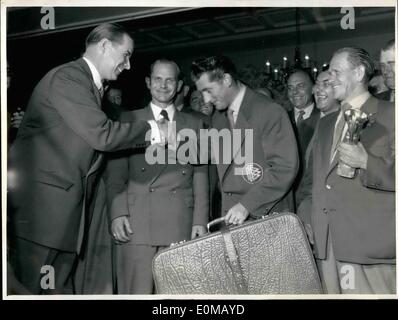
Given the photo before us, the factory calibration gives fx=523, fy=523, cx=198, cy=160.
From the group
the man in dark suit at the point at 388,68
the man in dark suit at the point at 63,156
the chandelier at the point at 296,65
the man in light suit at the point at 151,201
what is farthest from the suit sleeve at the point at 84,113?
the man in dark suit at the point at 388,68

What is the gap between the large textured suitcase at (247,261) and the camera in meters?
3.04

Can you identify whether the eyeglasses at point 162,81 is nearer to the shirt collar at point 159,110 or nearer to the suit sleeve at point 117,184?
the shirt collar at point 159,110

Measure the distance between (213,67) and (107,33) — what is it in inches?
27.2

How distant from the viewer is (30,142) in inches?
126

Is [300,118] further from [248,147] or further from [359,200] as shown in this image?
[359,200]

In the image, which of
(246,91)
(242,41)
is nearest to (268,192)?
(246,91)

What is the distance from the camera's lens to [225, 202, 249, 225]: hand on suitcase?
124 inches

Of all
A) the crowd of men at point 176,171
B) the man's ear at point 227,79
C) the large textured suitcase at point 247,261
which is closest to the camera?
the large textured suitcase at point 247,261

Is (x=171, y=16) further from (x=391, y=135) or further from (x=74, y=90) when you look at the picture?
(x=391, y=135)

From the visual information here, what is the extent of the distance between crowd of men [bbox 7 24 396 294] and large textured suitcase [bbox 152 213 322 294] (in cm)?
15

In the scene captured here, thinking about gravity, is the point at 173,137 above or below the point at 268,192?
above

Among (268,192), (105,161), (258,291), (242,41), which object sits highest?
(242,41)

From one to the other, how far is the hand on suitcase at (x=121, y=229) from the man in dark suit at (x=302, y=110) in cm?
114

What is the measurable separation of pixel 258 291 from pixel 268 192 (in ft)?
1.95
